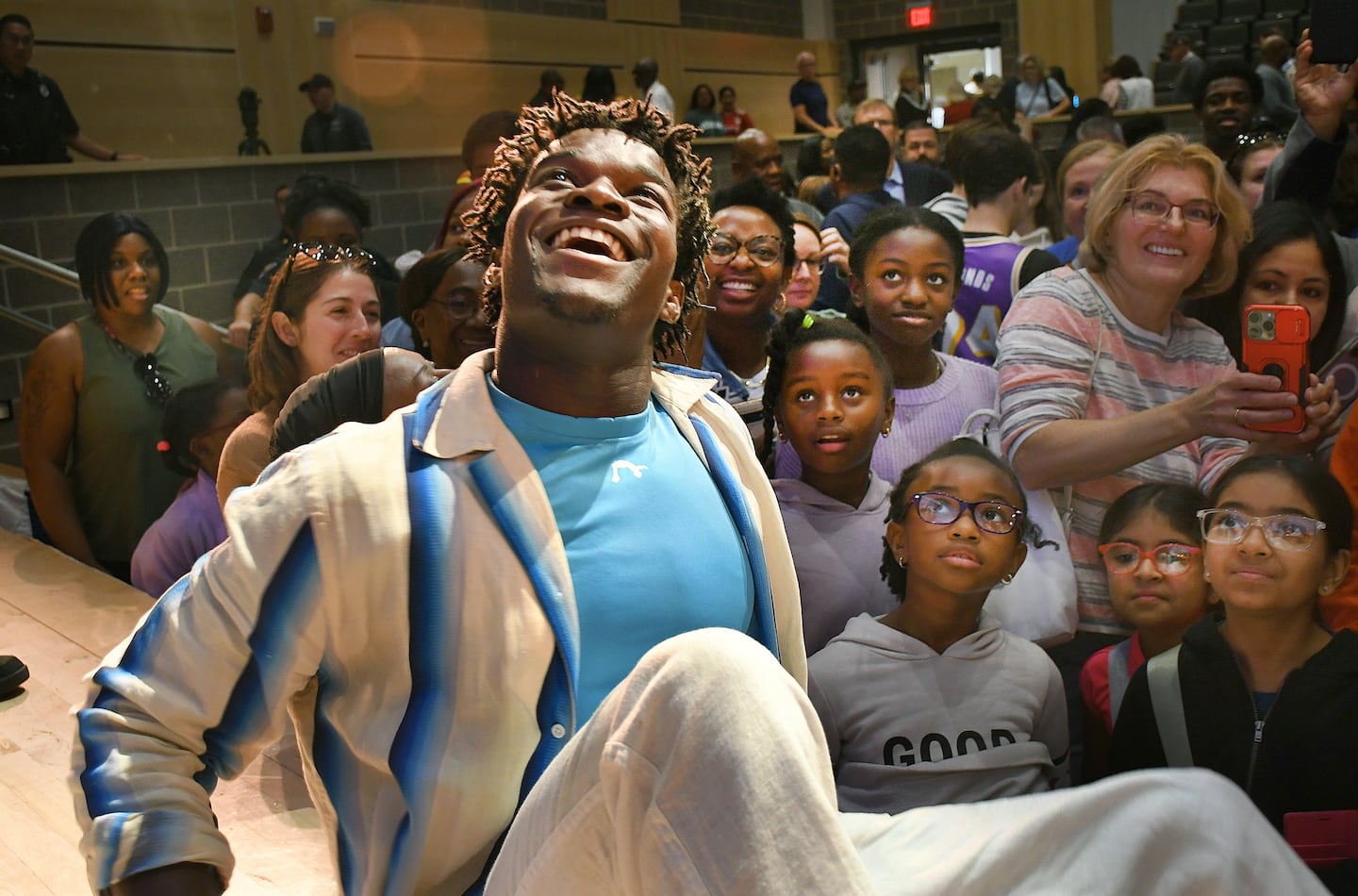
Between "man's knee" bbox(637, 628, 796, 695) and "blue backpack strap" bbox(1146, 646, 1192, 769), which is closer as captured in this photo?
"man's knee" bbox(637, 628, 796, 695)

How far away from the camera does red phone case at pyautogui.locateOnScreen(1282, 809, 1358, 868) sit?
193 centimetres

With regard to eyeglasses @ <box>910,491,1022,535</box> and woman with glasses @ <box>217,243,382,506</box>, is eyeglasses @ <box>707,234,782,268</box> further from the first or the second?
eyeglasses @ <box>910,491,1022,535</box>

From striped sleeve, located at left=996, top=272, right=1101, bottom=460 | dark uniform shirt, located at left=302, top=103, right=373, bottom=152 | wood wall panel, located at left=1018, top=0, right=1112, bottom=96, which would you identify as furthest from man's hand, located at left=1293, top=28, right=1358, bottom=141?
wood wall panel, located at left=1018, top=0, right=1112, bottom=96

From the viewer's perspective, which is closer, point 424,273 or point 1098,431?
point 1098,431

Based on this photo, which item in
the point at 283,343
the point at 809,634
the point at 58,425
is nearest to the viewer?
the point at 809,634

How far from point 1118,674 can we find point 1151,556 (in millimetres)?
213

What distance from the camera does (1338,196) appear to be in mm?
3158

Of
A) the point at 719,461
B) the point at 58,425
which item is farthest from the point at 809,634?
the point at 58,425

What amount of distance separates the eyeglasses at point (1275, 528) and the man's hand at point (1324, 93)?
1.45 metres

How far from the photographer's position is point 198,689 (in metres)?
1.30

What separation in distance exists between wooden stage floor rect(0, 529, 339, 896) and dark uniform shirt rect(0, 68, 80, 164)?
11.4 ft

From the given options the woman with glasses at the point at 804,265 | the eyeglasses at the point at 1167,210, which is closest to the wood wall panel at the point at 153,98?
the woman with glasses at the point at 804,265

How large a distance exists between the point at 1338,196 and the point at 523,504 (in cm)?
259

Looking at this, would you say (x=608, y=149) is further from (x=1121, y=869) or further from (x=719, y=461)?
(x=1121, y=869)
